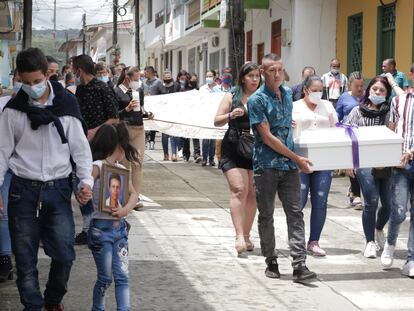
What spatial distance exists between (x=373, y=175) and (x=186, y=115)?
758cm

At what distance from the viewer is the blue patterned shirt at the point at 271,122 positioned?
23.9 ft

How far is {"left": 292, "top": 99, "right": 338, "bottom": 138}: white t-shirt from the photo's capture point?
8.48 meters

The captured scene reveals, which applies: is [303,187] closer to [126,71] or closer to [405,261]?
[405,261]

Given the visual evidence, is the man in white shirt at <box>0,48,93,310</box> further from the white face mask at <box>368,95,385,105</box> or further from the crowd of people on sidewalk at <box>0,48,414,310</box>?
the white face mask at <box>368,95,385,105</box>

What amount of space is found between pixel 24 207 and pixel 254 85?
3.48 metres

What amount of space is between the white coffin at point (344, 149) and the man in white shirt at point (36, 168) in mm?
2478

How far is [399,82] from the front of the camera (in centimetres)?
1494

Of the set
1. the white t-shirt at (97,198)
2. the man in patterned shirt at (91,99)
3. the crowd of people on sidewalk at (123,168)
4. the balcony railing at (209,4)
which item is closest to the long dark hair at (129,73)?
the crowd of people on sidewalk at (123,168)

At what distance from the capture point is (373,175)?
8.35 m

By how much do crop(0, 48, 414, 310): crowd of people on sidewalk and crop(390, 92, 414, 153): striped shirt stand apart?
0.03ft

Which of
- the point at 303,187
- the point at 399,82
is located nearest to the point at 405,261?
the point at 303,187

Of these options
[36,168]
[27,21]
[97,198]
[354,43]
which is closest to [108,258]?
[97,198]

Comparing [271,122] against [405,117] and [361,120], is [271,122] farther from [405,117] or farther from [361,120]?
[361,120]

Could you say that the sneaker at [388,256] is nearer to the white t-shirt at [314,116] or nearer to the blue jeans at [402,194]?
the blue jeans at [402,194]
